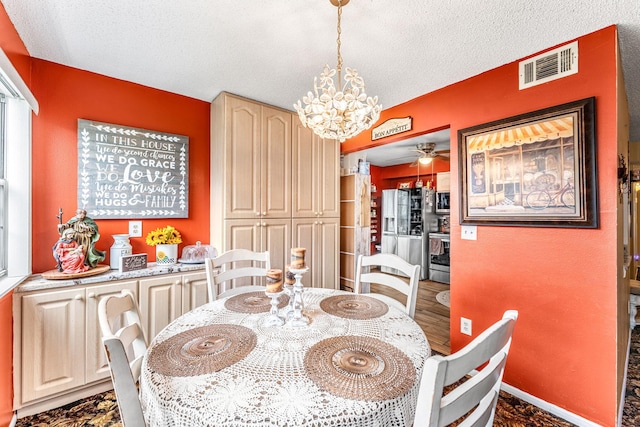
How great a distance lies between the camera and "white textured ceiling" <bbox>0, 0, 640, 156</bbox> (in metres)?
1.53

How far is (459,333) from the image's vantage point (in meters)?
2.36

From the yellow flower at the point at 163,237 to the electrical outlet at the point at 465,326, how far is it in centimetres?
255

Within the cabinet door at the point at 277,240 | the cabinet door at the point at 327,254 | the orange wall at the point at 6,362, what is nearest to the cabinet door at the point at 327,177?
the cabinet door at the point at 327,254

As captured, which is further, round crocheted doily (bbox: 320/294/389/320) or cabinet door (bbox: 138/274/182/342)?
cabinet door (bbox: 138/274/182/342)

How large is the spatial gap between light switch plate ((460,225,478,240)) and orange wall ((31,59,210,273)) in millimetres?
2462

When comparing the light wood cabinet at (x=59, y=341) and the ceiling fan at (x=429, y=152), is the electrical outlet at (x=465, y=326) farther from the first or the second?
the ceiling fan at (x=429, y=152)

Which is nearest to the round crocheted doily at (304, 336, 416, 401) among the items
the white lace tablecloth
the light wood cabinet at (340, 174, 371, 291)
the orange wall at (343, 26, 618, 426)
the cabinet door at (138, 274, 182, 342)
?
the white lace tablecloth

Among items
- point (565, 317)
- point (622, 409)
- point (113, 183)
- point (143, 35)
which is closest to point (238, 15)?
point (143, 35)

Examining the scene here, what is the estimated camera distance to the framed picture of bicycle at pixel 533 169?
5.65 feet

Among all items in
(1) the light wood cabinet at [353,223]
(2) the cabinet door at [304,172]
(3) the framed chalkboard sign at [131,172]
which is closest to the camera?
Result: (3) the framed chalkboard sign at [131,172]

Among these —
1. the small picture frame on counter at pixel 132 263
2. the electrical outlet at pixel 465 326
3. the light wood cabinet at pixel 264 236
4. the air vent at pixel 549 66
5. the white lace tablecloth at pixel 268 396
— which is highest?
the air vent at pixel 549 66

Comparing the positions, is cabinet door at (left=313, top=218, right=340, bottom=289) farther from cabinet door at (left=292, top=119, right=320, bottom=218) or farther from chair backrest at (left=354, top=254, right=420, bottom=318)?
chair backrest at (left=354, top=254, right=420, bottom=318)

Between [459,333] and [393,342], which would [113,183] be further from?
[459,333]

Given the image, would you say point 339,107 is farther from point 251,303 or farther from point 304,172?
point 304,172
